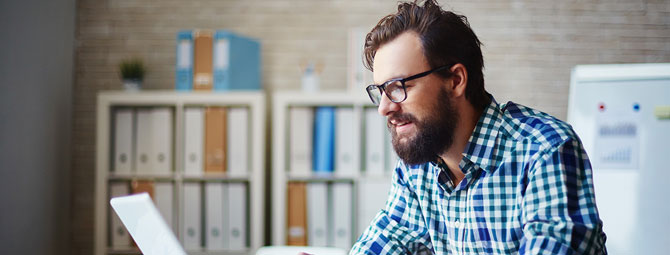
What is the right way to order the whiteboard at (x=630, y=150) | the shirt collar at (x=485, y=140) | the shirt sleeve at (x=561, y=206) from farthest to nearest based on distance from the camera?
the whiteboard at (x=630, y=150)
the shirt collar at (x=485, y=140)
the shirt sleeve at (x=561, y=206)

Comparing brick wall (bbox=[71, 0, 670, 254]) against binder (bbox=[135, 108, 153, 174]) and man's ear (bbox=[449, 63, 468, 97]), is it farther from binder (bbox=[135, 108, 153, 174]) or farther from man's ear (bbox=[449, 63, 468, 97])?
man's ear (bbox=[449, 63, 468, 97])

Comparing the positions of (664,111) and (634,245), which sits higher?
(664,111)

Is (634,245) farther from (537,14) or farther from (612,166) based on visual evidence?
(537,14)

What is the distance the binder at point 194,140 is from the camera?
255 cm

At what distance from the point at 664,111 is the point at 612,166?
12.3 inches

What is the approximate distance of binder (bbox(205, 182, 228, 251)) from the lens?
2.54m

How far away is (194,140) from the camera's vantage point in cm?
255

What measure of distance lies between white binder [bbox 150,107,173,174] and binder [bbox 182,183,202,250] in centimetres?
15

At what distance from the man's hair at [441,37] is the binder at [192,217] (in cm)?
170

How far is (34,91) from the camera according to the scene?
261 centimetres

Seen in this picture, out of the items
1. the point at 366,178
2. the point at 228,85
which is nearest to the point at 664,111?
the point at 366,178

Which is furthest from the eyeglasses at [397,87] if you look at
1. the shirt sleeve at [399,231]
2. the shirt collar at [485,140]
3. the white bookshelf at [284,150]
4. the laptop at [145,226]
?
the white bookshelf at [284,150]

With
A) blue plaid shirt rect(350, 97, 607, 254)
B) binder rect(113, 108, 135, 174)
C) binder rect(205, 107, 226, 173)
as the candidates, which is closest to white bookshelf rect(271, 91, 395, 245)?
binder rect(205, 107, 226, 173)

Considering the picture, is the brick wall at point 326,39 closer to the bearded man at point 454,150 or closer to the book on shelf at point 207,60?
the book on shelf at point 207,60
